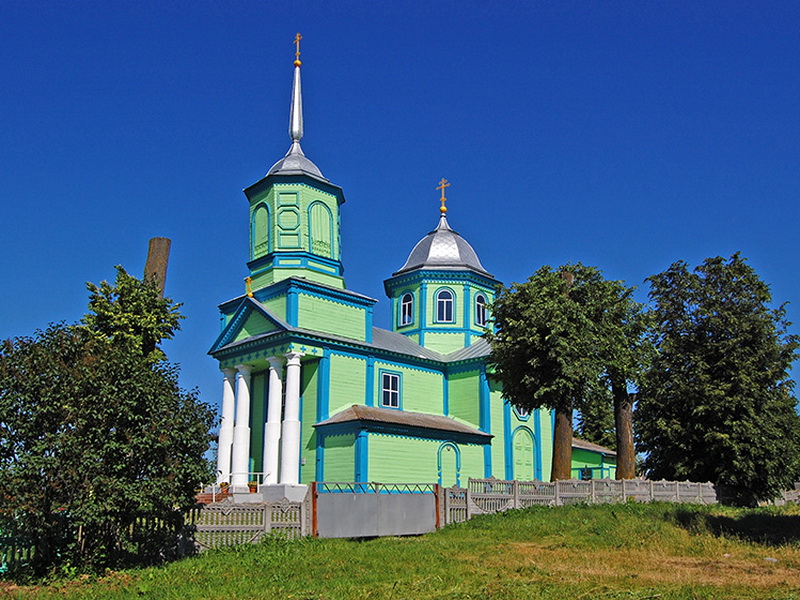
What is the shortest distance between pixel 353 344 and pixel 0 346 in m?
20.3

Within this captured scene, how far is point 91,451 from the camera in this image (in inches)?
558

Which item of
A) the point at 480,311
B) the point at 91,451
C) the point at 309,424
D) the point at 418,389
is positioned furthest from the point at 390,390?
the point at 91,451

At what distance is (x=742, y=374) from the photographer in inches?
1347

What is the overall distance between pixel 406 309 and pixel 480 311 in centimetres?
400

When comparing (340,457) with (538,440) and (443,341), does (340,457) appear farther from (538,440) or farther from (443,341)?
(443,341)

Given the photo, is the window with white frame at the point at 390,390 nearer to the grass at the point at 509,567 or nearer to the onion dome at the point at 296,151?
the onion dome at the point at 296,151

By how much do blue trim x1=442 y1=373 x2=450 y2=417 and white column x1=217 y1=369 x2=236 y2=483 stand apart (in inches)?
396

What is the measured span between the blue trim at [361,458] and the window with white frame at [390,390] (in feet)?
13.9

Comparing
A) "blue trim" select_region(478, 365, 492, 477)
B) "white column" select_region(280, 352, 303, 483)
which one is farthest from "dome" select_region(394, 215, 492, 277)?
"white column" select_region(280, 352, 303, 483)

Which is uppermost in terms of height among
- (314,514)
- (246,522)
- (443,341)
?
(443,341)

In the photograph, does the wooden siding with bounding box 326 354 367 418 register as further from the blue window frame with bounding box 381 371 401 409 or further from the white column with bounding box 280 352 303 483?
the white column with bounding box 280 352 303 483

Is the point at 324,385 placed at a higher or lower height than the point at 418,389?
lower

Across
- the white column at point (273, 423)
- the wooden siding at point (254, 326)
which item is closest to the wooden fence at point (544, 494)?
the white column at point (273, 423)

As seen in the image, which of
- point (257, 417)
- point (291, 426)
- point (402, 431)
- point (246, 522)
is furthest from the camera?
point (257, 417)
